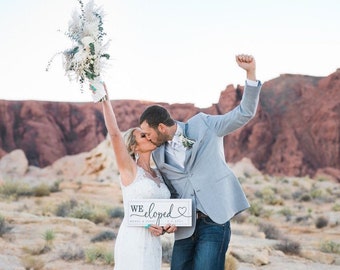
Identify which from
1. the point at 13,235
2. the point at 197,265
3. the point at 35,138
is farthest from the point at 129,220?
the point at 35,138

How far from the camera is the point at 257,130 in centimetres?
4609

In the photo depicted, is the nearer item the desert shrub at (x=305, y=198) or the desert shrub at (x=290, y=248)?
the desert shrub at (x=290, y=248)

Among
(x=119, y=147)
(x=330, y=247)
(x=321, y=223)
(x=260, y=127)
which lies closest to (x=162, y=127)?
(x=119, y=147)

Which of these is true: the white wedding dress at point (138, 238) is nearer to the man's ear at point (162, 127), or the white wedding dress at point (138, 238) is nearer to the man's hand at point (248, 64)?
the man's ear at point (162, 127)

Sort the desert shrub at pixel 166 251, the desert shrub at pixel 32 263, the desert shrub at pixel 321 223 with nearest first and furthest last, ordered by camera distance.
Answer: the desert shrub at pixel 32 263, the desert shrub at pixel 166 251, the desert shrub at pixel 321 223

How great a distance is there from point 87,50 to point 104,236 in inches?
298

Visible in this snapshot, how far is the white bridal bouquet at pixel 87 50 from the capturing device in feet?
11.3

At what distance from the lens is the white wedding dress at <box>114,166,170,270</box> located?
3.64 meters

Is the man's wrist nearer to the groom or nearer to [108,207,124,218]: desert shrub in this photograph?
the groom

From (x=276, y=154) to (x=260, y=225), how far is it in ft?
105

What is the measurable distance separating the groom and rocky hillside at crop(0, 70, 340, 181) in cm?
3846

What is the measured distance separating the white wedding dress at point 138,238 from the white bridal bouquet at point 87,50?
60cm

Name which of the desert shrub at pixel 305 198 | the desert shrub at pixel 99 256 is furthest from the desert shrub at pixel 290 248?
the desert shrub at pixel 305 198

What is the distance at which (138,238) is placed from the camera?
3.64 m
